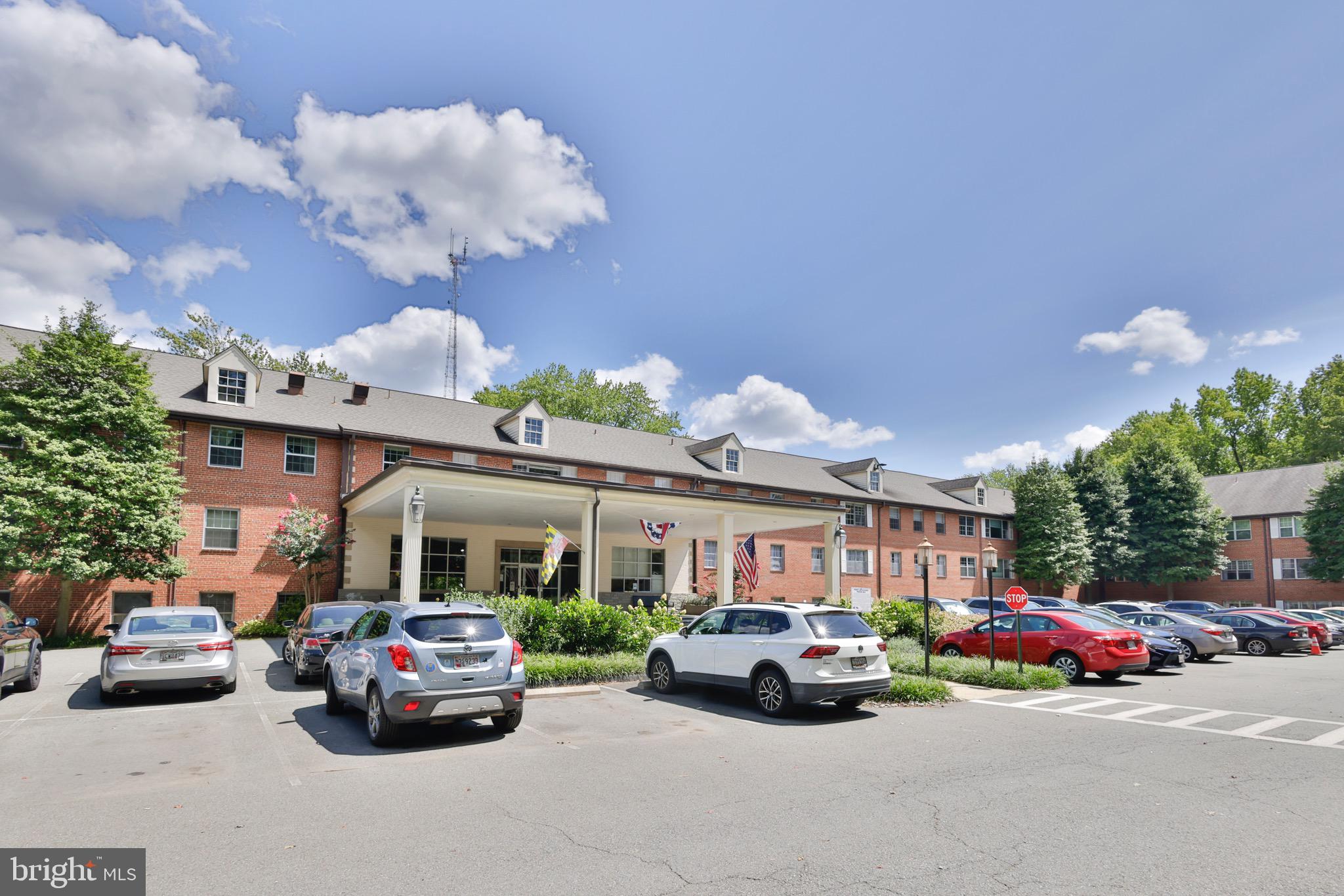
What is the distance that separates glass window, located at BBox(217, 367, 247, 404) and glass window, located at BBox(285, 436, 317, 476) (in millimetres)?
2057

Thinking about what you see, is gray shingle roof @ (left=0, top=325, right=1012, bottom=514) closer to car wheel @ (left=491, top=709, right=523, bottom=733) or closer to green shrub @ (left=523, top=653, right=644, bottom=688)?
green shrub @ (left=523, top=653, right=644, bottom=688)

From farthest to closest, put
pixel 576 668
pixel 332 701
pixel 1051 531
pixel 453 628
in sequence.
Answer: pixel 1051 531 → pixel 576 668 → pixel 332 701 → pixel 453 628

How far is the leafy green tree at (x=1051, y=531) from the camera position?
42906mm

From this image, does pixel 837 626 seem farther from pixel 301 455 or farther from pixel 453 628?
pixel 301 455

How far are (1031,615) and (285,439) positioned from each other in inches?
897

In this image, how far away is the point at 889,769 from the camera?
25.8 ft

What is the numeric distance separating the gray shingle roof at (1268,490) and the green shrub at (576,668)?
45.8 m

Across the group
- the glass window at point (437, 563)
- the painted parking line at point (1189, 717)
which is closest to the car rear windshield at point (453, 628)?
the painted parking line at point (1189, 717)

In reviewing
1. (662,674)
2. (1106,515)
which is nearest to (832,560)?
(662,674)

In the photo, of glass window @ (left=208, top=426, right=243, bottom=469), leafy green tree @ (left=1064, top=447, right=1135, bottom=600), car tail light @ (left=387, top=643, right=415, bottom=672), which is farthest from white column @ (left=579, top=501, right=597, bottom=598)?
→ leafy green tree @ (left=1064, top=447, right=1135, bottom=600)

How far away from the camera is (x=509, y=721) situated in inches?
370

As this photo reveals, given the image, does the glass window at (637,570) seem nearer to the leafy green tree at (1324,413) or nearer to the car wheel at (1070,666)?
the car wheel at (1070,666)

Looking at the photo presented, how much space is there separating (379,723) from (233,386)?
20.5 m

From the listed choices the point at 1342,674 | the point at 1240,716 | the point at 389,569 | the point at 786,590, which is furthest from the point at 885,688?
the point at 786,590
